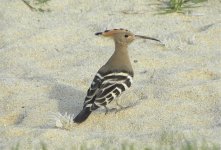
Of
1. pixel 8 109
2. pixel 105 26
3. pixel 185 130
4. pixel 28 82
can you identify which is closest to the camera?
pixel 185 130

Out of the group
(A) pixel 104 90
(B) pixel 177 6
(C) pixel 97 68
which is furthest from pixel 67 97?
(B) pixel 177 6

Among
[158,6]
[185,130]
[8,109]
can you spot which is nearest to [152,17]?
[158,6]

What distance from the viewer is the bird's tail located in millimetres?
6230

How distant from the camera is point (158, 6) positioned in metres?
9.14

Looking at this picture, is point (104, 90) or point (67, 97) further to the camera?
point (67, 97)

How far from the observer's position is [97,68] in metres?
7.78

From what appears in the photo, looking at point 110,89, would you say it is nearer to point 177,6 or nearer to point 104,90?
point 104,90

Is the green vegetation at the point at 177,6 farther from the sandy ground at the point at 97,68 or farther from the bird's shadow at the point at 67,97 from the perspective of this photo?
the bird's shadow at the point at 67,97

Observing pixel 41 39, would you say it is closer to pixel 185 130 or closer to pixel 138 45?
pixel 138 45

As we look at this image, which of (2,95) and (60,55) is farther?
(60,55)

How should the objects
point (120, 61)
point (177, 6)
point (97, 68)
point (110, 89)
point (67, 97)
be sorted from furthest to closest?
1. point (177, 6)
2. point (97, 68)
3. point (67, 97)
4. point (120, 61)
5. point (110, 89)

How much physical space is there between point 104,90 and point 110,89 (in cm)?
5

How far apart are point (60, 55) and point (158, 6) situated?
5.27 feet

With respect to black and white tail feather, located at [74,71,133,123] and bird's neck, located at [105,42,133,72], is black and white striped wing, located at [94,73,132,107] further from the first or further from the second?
bird's neck, located at [105,42,133,72]
